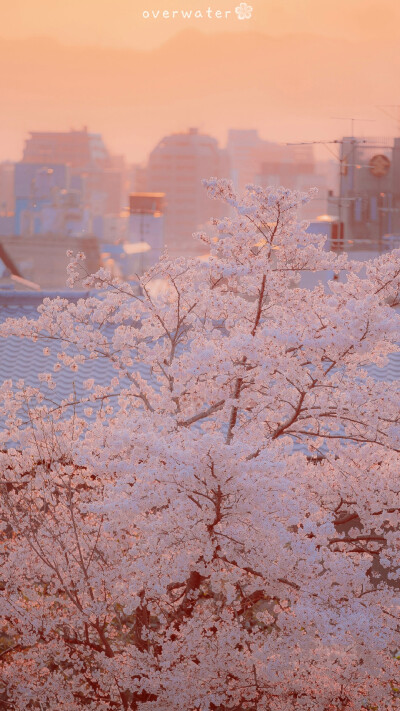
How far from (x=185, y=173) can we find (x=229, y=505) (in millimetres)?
117687

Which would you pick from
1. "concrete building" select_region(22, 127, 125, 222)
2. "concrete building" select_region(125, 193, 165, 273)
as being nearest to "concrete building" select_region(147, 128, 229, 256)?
"concrete building" select_region(22, 127, 125, 222)

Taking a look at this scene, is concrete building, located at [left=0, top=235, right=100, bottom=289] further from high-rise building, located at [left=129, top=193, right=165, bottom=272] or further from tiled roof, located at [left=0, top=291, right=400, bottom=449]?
tiled roof, located at [left=0, top=291, right=400, bottom=449]

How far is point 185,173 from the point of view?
399ft

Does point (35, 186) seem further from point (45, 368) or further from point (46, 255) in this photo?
point (45, 368)

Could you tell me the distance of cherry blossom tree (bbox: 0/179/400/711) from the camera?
663 centimetres

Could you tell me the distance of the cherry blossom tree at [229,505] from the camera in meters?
6.63

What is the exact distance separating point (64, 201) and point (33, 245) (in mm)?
10238

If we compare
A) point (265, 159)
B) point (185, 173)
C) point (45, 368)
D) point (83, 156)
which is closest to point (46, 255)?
point (45, 368)

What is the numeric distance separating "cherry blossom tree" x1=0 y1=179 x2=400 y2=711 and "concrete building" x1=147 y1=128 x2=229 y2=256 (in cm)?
10959

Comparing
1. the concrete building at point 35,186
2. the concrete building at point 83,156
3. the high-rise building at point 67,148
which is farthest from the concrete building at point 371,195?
the high-rise building at point 67,148

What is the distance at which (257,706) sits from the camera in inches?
290

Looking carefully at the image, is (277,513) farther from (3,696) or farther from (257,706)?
(3,696)

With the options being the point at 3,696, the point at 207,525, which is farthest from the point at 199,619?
the point at 3,696

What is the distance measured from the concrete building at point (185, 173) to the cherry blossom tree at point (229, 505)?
109595 millimetres
